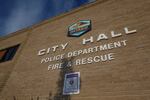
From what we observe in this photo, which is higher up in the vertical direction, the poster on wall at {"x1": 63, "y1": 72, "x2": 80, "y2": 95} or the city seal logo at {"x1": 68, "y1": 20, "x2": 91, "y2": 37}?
the city seal logo at {"x1": 68, "y1": 20, "x2": 91, "y2": 37}

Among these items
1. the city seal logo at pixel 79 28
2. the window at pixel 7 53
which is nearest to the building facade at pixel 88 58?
the city seal logo at pixel 79 28

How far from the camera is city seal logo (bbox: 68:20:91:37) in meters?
9.90

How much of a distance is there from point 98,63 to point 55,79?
2632mm

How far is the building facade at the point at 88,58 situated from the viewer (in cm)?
632

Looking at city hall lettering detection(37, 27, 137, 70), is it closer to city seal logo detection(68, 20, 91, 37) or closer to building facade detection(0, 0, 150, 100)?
building facade detection(0, 0, 150, 100)

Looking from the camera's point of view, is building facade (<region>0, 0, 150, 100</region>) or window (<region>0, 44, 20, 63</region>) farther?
window (<region>0, 44, 20, 63</region>)

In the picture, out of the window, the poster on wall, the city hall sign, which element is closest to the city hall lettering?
the city hall sign

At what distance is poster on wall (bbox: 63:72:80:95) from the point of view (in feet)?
23.4

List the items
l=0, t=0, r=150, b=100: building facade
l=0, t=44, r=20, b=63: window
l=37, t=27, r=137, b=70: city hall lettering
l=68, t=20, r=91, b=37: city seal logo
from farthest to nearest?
Result: l=0, t=44, r=20, b=63: window, l=68, t=20, r=91, b=37: city seal logo, l=37, t=27, r=137, b=70: city hall lettering, l=0, t=0, r=150, b=100: building facade

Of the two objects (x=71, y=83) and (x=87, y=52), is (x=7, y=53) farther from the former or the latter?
(x=71, y=83)

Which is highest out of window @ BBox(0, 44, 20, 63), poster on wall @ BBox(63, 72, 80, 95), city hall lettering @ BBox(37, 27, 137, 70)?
window @ BBox(0, 44, 20, 63)

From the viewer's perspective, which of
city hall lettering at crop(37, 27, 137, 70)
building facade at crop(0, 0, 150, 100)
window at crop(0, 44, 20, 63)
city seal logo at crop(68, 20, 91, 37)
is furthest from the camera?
window at crop(0, 44, 20, 63)

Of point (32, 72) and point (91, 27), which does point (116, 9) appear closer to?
point (91, 27)

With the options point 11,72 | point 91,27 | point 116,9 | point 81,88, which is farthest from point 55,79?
point 116,9
